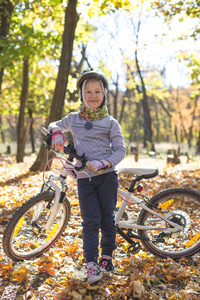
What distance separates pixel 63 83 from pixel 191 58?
8.58 m

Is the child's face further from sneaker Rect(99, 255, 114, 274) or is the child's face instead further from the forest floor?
the forest floor

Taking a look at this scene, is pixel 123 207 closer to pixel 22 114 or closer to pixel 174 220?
pixel 174 220

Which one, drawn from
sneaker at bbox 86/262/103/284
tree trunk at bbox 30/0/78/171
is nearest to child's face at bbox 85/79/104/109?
sneaker at bbox 86/262/103/284

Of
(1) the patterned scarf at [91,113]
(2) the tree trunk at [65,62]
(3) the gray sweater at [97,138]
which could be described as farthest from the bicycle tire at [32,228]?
(2) the tree trunk at [65,62]

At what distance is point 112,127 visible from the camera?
263 centimetres

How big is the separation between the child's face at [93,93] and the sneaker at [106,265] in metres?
1.57

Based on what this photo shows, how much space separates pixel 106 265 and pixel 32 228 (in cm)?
96

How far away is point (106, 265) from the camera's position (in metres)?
2.68

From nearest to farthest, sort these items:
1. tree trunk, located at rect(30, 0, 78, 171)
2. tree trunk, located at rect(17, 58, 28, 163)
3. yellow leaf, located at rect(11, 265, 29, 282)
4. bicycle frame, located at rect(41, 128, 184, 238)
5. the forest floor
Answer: the forest floor
yellow leaf, located at rect(11, 265, 29, 282)
bicycle frame, located at rect(41, 128, 184, 238)
tree trunk, located at rect(30, 0, 78, 171)
tree trunk, located at rect(17, 58, 28, 163)

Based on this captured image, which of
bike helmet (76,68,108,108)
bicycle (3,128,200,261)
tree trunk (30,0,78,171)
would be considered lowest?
bicycle (3,128,200,261)

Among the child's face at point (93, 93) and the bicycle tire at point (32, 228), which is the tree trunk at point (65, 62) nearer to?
the bicycle tire at point (32, 228)

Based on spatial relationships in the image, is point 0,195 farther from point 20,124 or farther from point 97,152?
point 20,124

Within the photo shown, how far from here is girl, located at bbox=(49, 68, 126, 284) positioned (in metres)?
2.54

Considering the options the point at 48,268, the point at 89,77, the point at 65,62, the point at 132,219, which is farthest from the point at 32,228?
the point at 65,62
